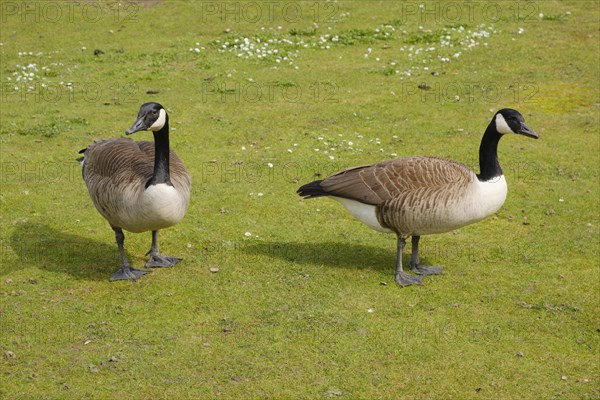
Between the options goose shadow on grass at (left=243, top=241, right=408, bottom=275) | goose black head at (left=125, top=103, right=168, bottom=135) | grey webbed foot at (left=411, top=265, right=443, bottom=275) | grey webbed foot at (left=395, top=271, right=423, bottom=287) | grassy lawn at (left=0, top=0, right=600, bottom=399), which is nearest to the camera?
grassy lawn at (left=0, top=0, right=600, bottom=399)

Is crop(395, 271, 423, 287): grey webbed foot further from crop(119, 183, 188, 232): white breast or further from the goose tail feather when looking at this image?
crop(119, 183, 188, 232): white breast

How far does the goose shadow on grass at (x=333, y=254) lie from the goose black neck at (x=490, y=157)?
1764 mm

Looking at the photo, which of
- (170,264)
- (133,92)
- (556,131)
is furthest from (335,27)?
(170,264)

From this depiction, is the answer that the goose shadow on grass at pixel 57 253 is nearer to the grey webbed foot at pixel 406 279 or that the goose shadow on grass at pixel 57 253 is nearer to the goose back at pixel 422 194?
the goose back at pixel 422 194

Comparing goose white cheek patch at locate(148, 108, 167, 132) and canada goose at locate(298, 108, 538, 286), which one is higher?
goose white cheek patch at locate(148, 108, 167, 132)

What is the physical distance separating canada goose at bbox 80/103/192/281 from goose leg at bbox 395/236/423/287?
2792 mm

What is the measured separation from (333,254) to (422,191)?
183 cm

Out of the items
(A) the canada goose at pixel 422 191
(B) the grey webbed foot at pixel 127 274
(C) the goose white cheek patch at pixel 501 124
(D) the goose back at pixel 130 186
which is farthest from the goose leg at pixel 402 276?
(B) the grey webbed foot at pixel 127 274

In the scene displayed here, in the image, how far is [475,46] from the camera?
19.1m

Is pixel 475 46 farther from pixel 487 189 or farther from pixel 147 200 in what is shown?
pixel 147 200

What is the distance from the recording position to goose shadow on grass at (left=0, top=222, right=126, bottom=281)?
9.91 metres

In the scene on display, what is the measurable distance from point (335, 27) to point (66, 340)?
14245 mm

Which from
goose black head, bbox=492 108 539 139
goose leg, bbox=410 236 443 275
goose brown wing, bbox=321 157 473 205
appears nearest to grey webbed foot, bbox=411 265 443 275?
goose leg, bbox=410 236 443 275

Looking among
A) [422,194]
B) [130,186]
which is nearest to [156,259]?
[130,186]
